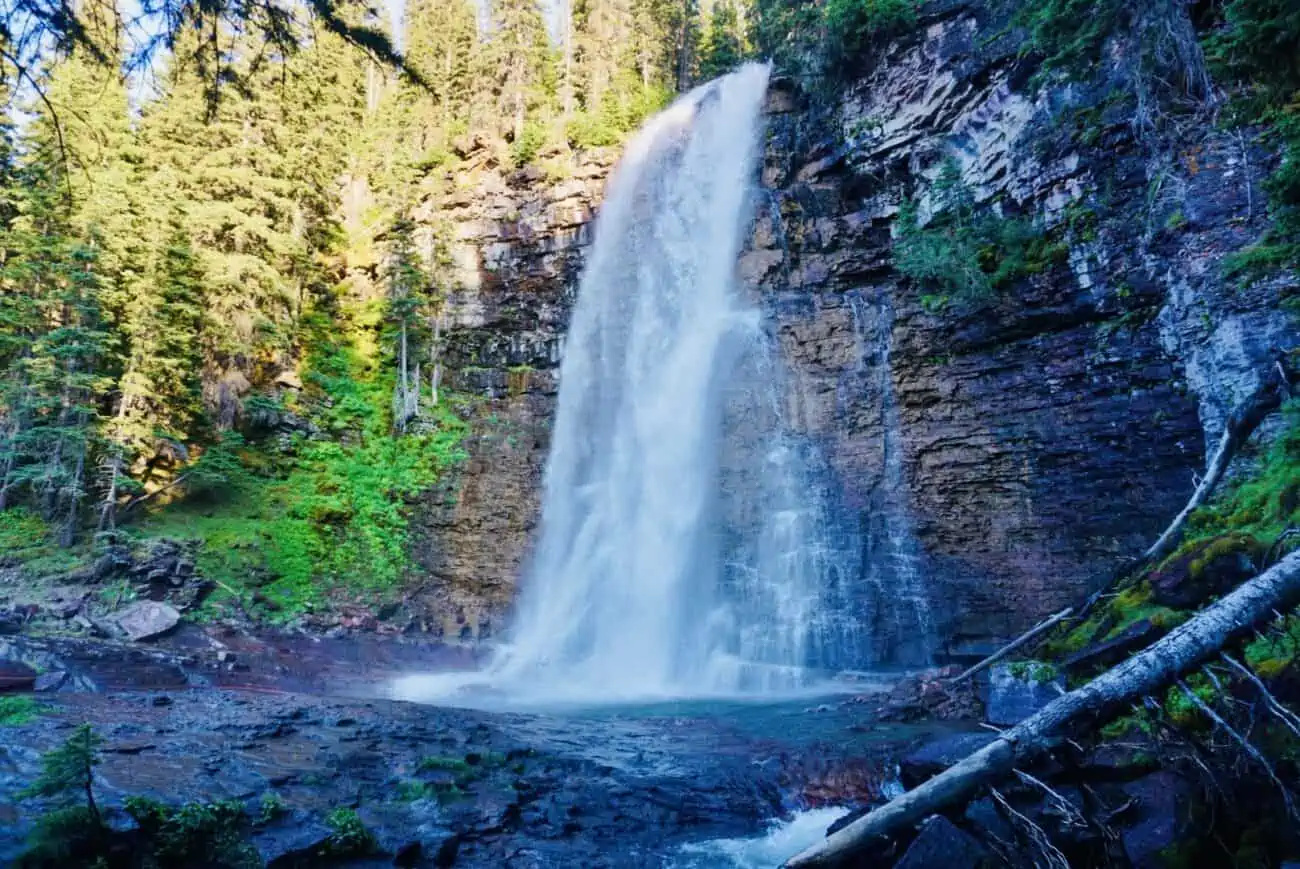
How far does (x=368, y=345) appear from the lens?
2266 cm

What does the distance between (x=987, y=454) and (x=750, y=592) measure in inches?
204

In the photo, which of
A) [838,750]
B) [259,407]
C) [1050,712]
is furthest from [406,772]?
[259,407]

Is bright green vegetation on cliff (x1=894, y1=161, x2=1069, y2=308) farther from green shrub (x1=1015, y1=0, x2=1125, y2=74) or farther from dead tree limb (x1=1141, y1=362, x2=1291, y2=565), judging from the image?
green shrub (x1=1015, y1=0, x2=1125, y2=74)

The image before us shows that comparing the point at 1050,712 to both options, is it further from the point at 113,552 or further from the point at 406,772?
the point at 113,552

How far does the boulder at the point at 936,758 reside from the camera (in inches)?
201

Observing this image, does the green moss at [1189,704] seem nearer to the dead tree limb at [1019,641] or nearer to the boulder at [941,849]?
the boulder at [941,849]

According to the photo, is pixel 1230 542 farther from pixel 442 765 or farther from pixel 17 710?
pixel 17 710

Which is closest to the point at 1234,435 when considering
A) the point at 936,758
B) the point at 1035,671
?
the point at 1035,671

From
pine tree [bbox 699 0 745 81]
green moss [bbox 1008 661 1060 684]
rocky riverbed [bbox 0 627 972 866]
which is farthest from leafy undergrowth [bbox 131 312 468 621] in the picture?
pine tree [bbox 699 0 745 81]

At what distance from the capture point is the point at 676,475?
16.3 m

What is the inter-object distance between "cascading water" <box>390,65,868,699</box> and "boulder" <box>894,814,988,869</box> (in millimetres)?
9167

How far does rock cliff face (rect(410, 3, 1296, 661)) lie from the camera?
10891 mm

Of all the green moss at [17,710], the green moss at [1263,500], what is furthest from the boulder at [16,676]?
the green moss at [1263,500]

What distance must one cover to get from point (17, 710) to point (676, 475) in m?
11.7
